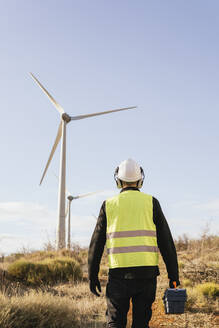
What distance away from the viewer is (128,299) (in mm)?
3850

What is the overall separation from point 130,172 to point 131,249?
0.89 m

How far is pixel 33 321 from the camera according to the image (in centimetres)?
615

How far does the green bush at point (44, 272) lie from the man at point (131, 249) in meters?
9.52

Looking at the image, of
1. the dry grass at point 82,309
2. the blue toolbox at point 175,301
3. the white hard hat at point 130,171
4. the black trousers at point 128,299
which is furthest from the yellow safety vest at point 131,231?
the dry grass at point 82,309

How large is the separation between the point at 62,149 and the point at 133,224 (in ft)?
62.9

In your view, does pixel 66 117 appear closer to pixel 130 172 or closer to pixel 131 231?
pixel 130 172

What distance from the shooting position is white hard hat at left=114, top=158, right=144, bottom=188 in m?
4.25

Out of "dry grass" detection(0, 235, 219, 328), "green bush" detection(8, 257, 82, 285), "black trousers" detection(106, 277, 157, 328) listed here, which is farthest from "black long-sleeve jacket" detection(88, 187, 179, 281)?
"green bush" detection(8, 257, 82, 285)

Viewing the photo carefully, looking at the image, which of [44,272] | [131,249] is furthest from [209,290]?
[44,272]

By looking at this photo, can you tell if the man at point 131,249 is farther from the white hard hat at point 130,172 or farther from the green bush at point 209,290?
the green bush at point 209,290

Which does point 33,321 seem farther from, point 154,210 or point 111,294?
point 154,210

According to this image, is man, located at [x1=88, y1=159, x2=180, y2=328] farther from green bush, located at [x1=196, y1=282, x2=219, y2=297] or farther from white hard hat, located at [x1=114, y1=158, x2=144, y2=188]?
green bush, located at [x1=196, y1=282, x2=219, y2=297]

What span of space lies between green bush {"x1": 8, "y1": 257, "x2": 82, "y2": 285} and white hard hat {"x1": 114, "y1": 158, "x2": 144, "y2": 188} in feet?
31.5

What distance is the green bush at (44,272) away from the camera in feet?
42.7
